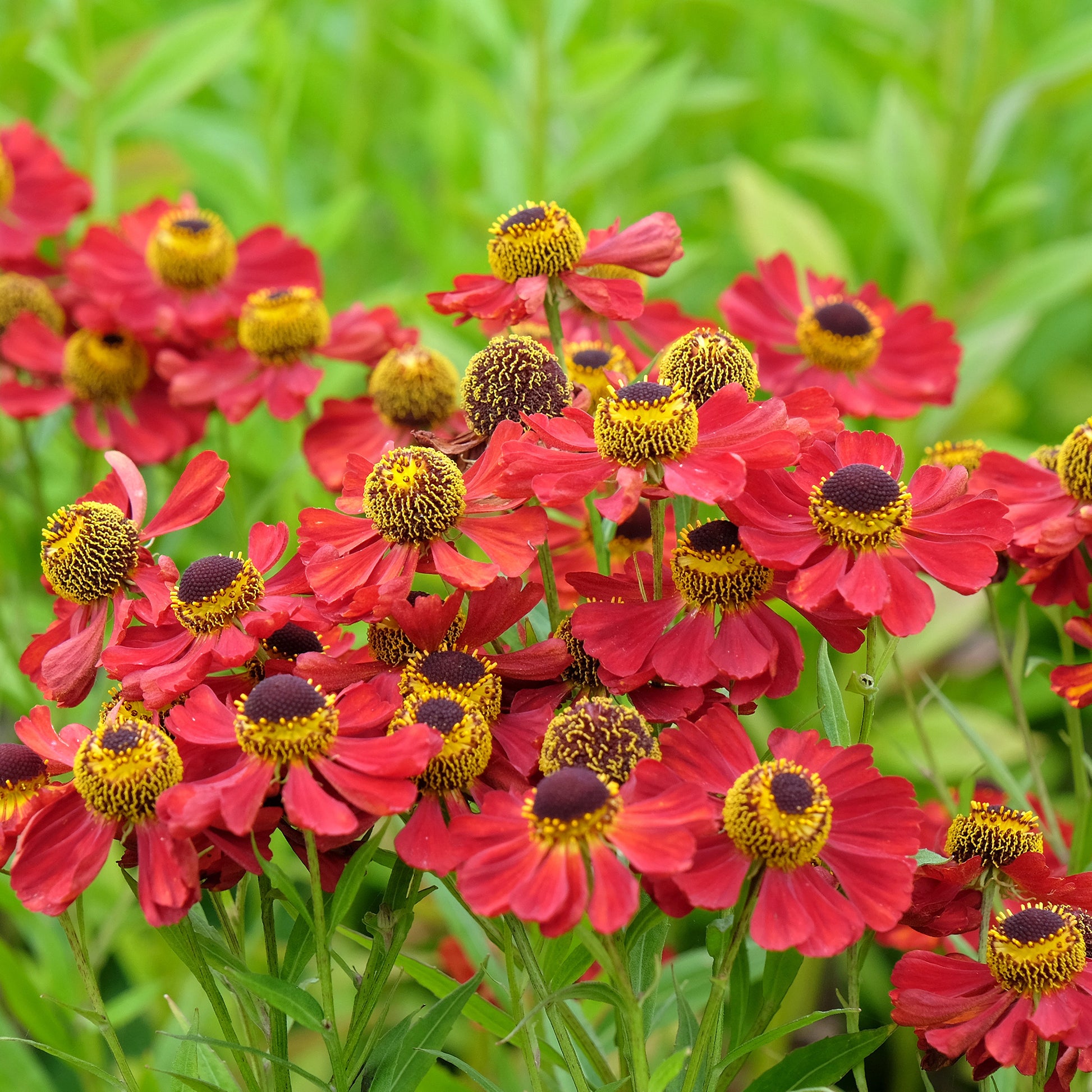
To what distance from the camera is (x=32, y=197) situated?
4.63 feet

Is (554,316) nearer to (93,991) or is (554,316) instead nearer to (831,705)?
(831,705)

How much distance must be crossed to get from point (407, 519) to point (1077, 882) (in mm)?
429

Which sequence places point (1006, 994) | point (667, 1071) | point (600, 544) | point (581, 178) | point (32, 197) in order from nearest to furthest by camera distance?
point (667, 1071), point (1006, 994), point (600, 544), point (32, 197), point (581, 178)

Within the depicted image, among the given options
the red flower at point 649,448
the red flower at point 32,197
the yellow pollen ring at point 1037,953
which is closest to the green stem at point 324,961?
the red flower at point 649,448

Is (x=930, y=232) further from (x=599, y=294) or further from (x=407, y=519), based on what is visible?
(x=407, y=519)

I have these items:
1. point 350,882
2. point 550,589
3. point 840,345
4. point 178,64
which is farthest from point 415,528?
point 178,64

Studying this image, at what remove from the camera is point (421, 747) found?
0.60 m

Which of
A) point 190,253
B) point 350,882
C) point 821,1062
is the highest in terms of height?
point 190,253

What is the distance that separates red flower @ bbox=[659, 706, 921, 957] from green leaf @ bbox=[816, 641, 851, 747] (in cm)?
6

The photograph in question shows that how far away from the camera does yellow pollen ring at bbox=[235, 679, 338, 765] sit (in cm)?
64

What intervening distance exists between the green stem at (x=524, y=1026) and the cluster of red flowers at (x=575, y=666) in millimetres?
78

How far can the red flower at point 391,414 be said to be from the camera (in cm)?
110

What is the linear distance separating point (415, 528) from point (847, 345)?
547mm

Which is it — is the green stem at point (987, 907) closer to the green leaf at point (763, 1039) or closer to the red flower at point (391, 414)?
the green leaf at point (763, 1039)
